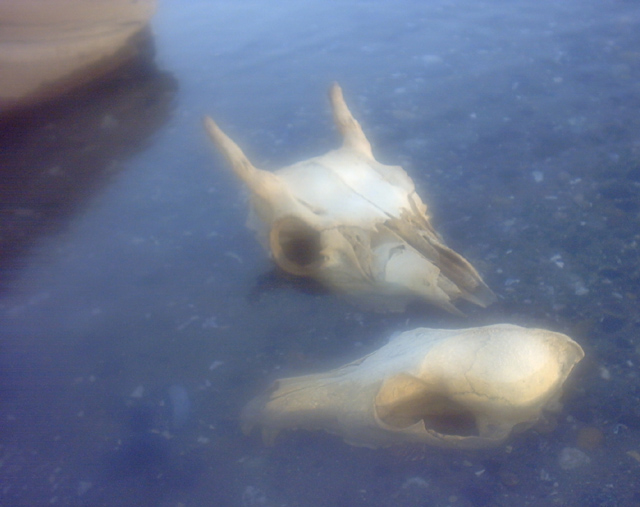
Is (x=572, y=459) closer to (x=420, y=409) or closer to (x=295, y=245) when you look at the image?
(x=420, y=409)

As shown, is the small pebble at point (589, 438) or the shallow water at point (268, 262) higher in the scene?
the shallow water at point (268, 262)

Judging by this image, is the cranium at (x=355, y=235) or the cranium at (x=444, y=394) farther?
the cranium at (x=355, y=235)

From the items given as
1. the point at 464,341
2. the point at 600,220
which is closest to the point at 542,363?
the point at 464,341

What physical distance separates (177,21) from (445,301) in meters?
2.80

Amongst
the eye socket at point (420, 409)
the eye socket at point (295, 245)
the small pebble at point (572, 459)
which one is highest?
the eye socket at point (295, 245)

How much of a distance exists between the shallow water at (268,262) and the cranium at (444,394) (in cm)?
5

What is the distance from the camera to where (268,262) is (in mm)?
1727

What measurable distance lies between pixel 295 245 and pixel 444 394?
640mm

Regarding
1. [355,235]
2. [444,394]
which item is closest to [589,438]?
[444,394]

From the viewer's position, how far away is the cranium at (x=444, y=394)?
1196 millimetres

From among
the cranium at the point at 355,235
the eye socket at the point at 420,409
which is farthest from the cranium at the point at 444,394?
the cranium at the point at 355,235

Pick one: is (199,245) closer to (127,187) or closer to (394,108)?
(127,187)

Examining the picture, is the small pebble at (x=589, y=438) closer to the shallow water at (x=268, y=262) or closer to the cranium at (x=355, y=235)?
the shallow water at (x=268, y=262)

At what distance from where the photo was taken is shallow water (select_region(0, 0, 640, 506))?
4.02 ft
